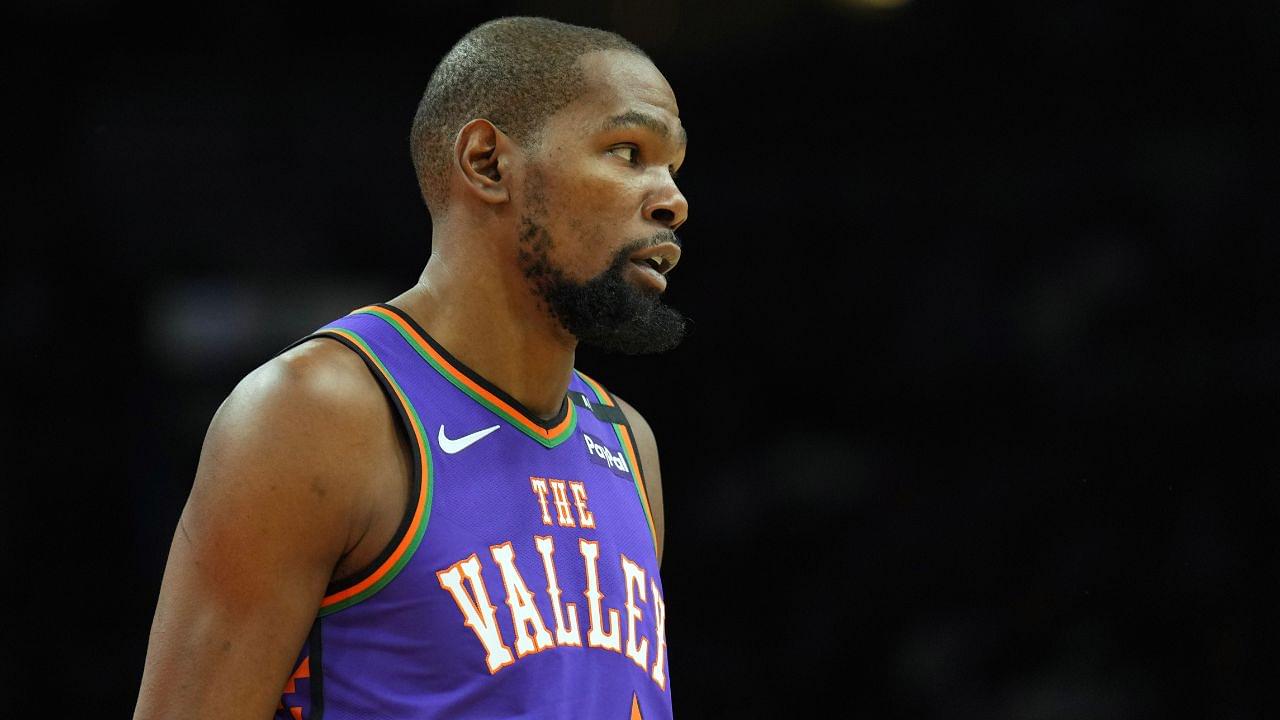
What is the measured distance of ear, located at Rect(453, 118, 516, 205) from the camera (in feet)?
7.07

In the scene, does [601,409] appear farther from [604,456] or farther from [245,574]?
[245,574]

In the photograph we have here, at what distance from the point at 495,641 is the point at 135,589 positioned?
385cm

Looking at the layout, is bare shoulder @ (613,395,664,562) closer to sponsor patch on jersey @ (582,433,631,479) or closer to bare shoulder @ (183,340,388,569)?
sponsor patch on jersey @ (582,433,631,479)

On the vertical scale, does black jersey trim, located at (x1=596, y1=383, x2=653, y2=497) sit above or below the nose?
below

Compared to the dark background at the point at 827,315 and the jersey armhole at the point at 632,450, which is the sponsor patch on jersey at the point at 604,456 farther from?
the dark background at the point at 827,315

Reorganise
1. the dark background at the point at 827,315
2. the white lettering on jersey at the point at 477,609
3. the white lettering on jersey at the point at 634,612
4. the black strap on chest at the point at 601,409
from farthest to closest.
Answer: the dark background at the point at 827,315 < the black strap on chest at the point at 601,409 < the white lettering on jersey at the point at 634,612 < the white lettering on jersey at the point at 477,609

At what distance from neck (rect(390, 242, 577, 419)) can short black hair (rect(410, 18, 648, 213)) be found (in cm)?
15

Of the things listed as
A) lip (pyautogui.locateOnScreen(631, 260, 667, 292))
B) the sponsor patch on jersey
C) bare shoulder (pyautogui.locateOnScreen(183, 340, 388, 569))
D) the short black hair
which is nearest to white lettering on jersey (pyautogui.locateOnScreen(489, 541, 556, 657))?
bare shoulder (pyautogui.locateOnScreen(183, 340, 388, 569))

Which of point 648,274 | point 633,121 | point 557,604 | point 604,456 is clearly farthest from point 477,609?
point 633,121

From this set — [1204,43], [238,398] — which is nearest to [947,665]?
[1204,43]

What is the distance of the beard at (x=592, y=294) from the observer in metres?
2.12

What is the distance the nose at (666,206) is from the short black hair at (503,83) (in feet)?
0.70

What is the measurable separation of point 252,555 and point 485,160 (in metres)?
0.79

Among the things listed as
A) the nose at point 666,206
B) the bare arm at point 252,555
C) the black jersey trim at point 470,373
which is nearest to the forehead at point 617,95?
the nose at point 666,206
